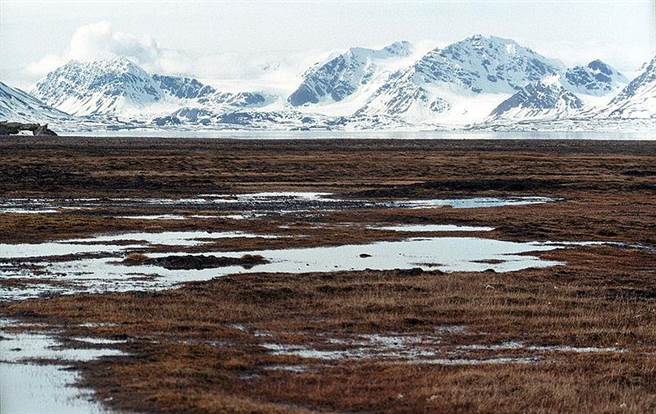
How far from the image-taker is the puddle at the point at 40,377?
18.0 m

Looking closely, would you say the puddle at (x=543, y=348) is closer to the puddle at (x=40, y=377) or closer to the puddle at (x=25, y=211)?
the puddle at (x=40, y=377)

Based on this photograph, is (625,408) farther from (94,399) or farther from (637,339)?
(94,399)

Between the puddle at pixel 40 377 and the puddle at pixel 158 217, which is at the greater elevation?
the puddle at pixel 40 377

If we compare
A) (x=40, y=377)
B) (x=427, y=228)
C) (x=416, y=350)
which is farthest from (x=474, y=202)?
(x=40, y=377)

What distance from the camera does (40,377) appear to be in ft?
65.2

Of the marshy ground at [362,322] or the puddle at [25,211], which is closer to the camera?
the marshy ground at [362,322]

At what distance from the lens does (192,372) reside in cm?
2009

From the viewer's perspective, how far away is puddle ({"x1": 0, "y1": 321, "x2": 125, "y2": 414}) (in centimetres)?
1798

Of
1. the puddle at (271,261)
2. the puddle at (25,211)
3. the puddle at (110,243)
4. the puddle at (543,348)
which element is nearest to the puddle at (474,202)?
the puddle at (271,261)

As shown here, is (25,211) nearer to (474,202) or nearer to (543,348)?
(474,202)

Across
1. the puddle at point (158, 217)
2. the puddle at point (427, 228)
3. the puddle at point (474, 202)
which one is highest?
the puddle at point (158, 217)

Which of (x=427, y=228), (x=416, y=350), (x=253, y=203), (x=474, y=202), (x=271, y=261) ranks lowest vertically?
(x=474, y=202)

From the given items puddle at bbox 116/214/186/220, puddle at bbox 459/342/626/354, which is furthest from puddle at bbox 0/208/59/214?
puddle at bbox 459/342/626/354

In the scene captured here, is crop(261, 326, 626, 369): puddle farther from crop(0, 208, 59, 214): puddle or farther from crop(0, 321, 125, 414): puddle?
crop(0, 208, 59, 214): puddle
